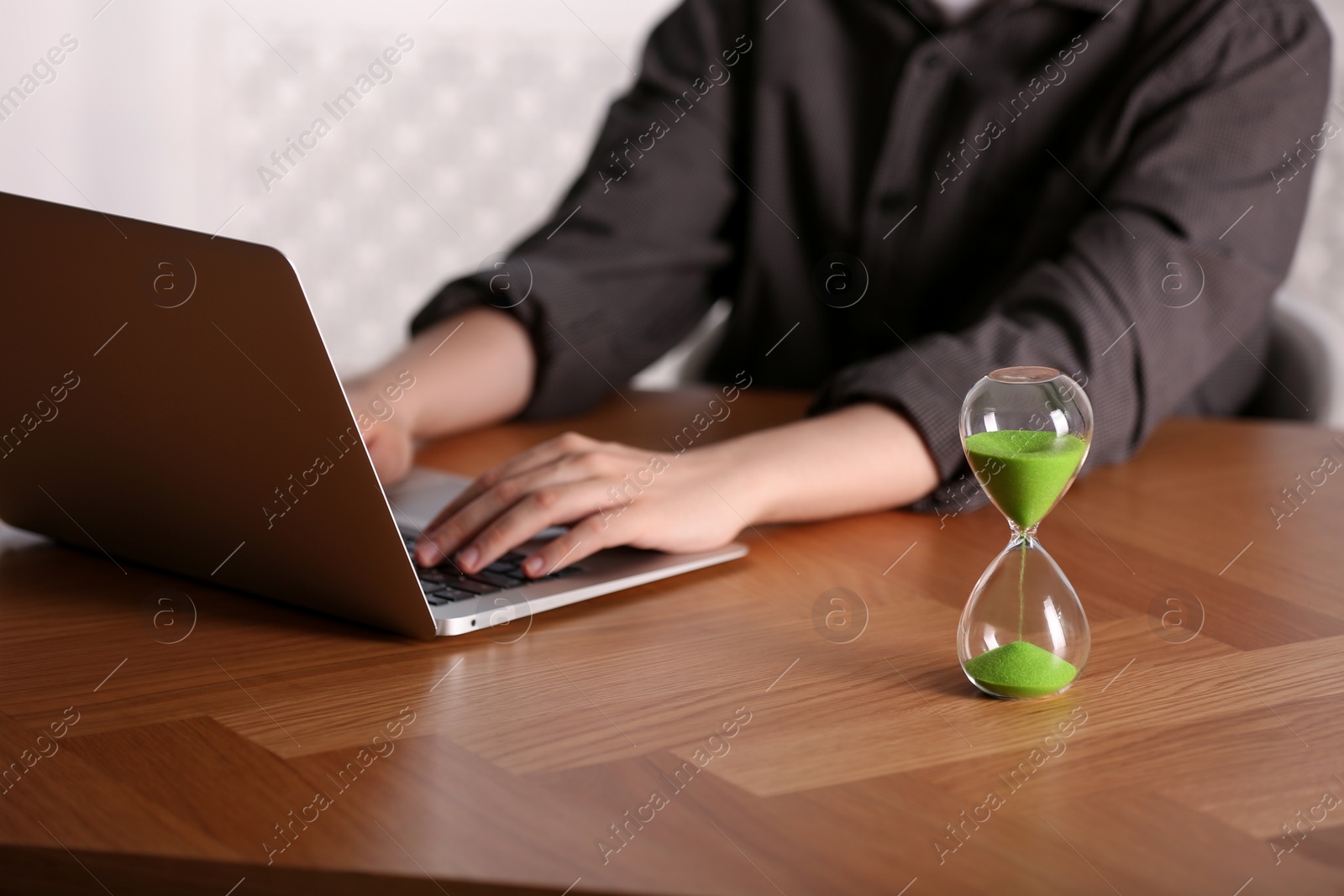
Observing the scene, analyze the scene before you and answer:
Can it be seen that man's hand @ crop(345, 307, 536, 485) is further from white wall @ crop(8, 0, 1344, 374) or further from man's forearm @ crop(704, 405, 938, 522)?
white wall @ crop(8, 0, 1344, 374)

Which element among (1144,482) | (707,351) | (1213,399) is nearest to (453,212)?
(707,351)

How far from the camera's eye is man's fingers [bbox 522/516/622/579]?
861 millimetres

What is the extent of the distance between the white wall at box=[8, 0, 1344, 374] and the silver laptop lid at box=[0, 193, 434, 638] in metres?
2.99

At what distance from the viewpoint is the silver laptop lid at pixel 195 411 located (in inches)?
26.9

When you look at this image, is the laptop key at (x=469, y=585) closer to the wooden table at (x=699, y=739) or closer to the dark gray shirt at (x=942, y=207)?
the wooden table at (x=699, y=739)

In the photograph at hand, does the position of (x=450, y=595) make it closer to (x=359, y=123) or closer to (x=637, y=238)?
(x=637, y=238)

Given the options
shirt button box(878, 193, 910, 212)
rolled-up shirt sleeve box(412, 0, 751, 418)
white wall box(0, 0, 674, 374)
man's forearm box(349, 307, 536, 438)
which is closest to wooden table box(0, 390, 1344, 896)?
man's forearm box(349, 307, 536, 438)

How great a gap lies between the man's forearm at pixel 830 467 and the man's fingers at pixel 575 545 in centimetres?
11

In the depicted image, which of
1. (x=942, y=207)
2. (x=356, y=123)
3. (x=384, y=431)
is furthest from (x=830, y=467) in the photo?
(x=356, y=123)

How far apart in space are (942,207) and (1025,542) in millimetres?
903

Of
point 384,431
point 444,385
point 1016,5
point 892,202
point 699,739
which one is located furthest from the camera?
point 892,202

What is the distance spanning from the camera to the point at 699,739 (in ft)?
2.10

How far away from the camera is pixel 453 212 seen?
380 cm

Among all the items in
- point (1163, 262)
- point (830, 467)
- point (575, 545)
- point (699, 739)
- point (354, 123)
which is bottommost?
point (699, 739)
